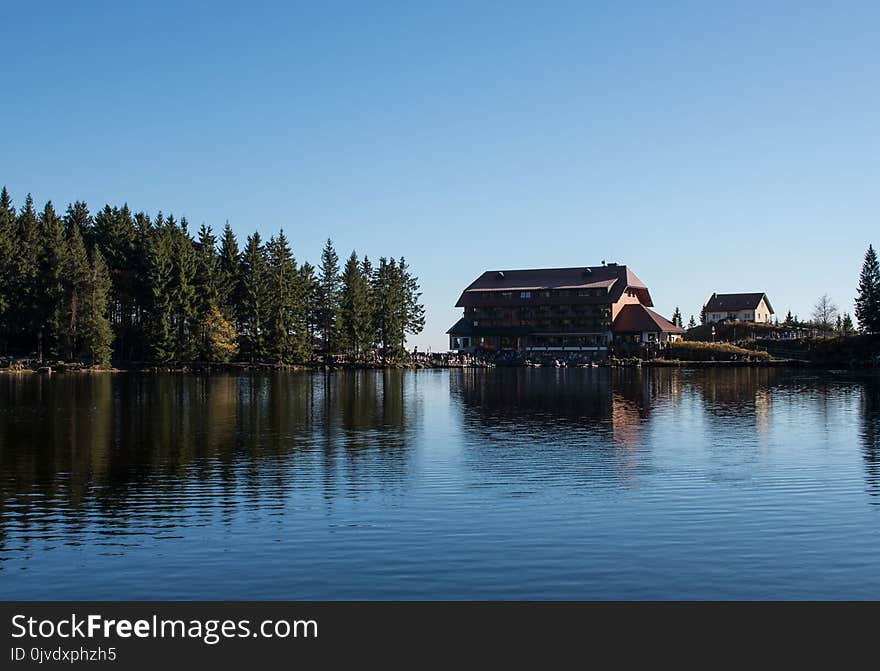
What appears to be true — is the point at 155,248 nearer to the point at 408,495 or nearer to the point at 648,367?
the point at 648,367

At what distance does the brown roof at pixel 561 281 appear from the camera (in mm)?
155875

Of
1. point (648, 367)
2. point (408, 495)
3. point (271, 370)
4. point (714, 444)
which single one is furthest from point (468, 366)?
point (408, 495)

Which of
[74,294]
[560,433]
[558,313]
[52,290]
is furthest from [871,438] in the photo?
[558,313]

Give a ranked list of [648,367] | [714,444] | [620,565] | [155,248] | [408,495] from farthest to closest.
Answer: [648,367] < [155,248] < [714,444] < [408,495] < [620,565]

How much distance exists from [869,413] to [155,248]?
281 ft

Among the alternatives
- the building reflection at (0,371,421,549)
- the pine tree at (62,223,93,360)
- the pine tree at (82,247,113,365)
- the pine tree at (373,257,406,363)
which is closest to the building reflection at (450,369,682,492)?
the building reflection at (0,371,421,549)

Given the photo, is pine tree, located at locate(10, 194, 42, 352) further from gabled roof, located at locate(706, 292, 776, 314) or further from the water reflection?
gabled roof, located at locate(706, 292, 776, 314)

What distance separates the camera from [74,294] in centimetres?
10150

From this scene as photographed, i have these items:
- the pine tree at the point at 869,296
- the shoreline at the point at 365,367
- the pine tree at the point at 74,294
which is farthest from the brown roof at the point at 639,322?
the pine tree at the point at 74,294

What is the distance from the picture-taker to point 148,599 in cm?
1517

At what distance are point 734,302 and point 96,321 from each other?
457 ft

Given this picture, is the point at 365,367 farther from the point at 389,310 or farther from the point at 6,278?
the point at 6,278
